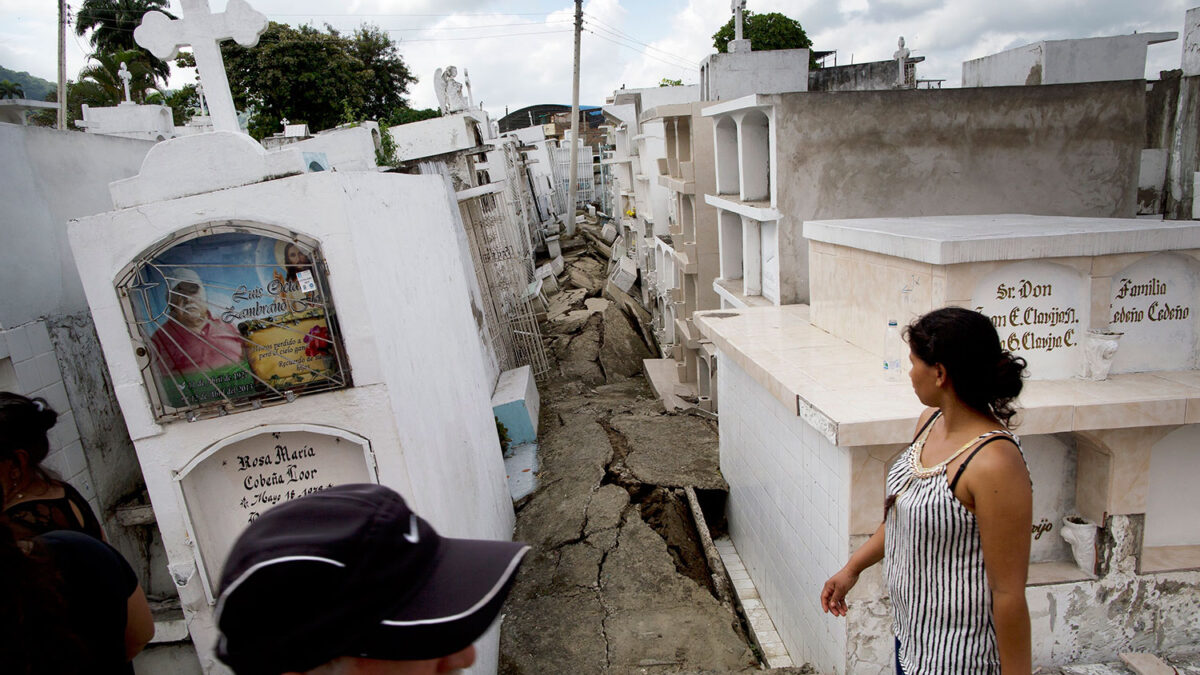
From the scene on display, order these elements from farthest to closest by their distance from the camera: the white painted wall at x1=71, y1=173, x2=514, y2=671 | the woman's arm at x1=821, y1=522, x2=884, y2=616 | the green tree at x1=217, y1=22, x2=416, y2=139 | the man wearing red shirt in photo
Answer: the green tree at x1=217, y1=22, x2=416, y2=139 < the man wearing red shirt in photo < the white painted wall at x1=71, y1=173, x2=514, y2=671 < the woman's arm at x1=821, y1=522, x2=884, y2=616

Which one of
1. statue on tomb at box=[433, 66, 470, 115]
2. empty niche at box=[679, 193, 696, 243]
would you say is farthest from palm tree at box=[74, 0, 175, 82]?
empty niche at box=[679, 193, 696, 243]

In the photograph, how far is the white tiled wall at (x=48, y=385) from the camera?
505cm

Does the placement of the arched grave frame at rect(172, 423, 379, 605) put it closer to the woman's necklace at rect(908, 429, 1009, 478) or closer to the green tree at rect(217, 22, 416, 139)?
the woman's necklace at rect(908, 429, 1009, 478)

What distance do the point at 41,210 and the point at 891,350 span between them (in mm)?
7494

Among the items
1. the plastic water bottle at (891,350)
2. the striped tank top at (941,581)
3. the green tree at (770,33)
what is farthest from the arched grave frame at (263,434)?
the green tree at (770,33)

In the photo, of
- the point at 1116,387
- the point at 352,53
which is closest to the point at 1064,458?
the point at 1116,387

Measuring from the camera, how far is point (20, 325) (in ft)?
17.0

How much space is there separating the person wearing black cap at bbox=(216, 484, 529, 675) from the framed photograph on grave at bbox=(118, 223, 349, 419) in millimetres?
3666

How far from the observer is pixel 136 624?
258cm

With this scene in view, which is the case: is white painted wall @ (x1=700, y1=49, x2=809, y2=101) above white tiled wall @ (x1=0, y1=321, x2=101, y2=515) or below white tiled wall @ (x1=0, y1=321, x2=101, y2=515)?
above

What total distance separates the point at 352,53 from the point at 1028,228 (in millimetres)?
34488

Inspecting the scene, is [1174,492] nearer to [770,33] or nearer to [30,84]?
[770,33]

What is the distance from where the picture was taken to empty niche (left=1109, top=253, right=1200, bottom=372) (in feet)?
19.3

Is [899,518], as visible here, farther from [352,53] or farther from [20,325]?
[352,53]
